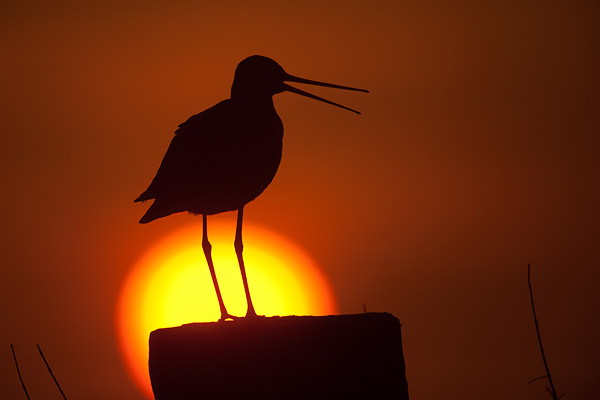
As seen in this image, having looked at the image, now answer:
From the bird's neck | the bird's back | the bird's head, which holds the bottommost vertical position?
the bird's back

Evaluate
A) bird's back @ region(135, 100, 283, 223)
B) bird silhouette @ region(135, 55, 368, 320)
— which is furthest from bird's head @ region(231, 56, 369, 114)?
bird's back @ region(135, 100, 283, 223)

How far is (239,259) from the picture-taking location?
28.1 ft

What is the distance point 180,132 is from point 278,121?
109cm

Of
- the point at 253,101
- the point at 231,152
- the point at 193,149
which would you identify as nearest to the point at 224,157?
the point at 231,152

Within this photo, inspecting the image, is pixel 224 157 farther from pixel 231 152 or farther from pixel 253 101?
pixel 253 101

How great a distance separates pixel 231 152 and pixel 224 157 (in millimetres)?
90

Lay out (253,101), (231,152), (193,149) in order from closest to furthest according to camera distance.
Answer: (231,152)
(193,149)
(253,101)

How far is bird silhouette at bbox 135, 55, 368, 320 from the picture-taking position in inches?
314

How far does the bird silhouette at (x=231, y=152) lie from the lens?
7.96 m

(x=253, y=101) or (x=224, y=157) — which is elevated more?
(x=253, y=101)

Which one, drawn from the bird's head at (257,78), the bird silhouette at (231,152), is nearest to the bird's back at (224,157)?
the bird silhouette at (231,152)

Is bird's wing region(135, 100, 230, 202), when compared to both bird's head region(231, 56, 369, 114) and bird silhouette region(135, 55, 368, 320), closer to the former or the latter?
bird silhouette region(135, 55, 368, 320)

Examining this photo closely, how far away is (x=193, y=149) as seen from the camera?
8.19 m

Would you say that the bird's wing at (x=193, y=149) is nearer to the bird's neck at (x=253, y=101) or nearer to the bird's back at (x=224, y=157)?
the bird's back at (x=224, y=157)
